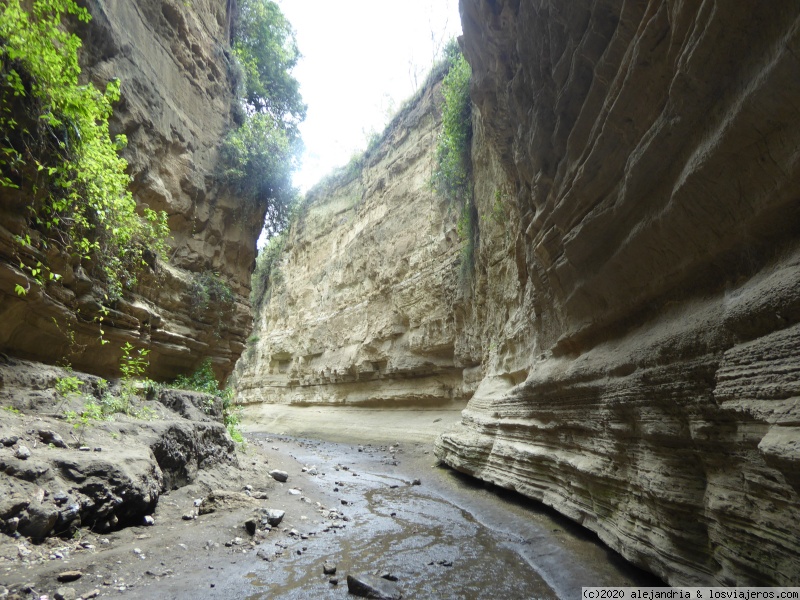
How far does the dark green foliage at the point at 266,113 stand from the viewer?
11.3 meters

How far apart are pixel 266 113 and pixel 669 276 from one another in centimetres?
1323

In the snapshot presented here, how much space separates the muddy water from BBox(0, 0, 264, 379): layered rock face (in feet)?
14.5

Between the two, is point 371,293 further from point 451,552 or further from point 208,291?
point 451,552

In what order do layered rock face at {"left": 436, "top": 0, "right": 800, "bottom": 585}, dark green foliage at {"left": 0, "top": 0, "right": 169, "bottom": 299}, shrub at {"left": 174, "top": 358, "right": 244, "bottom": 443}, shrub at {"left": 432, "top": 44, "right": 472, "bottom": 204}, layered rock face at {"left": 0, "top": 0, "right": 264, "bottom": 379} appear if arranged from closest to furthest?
layered rock face at {"left": 436, "top": 0, "right": 800, "bottom": 585} < dark green foliage at {"left": 0, "top": 0, "right": 169, "bottom": 299} < layered rock face at {"left": 0, "top": 0, "right": 264, "bottom": 379} < shrub at {"left": 174, "top": 358, "right": 244, "bottom": 443} < shrub at {"left": 432, "top": 44, "right": 472, "bottom": 204}

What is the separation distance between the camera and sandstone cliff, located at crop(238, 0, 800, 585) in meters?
2.64

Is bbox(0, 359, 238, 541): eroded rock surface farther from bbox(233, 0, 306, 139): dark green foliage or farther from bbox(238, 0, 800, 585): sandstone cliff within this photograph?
bbox(233, 0, 306, 139): dark green foliage

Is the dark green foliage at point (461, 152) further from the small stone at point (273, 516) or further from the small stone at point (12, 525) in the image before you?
the small stone at point (12, 525)

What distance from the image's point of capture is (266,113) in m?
13.5

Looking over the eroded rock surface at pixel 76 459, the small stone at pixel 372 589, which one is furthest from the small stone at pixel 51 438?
the small stone at pixel 372 589

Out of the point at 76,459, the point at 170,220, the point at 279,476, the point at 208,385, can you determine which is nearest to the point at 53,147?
the point at 76,459

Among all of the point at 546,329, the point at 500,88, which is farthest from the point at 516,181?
the point at 546,329

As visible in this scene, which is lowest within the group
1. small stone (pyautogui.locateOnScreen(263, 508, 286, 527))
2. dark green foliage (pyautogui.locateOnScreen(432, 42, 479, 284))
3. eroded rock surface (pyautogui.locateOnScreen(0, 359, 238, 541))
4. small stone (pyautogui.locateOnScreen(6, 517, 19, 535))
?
small stone (pyautogui.locateOnScreen(263, 508, 286, 527))

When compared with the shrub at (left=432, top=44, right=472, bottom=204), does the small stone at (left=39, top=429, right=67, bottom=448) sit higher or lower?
lower

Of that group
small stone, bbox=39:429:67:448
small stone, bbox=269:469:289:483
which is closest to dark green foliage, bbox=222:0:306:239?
small stone, bbox=269:469:289:483
